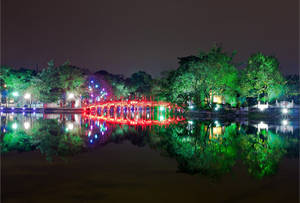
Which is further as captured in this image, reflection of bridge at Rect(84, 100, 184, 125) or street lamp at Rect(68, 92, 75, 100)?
street lamp at Rect(68, 92, 75, 100)

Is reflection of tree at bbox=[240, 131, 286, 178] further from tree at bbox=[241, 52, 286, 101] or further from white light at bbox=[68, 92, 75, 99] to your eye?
white light at bbox=[68, 92, 75, 99]

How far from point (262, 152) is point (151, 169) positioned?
18.1ft

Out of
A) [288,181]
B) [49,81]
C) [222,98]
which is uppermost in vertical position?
[49,81]

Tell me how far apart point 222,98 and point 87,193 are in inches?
1316

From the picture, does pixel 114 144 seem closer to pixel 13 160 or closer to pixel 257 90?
pixel 13 160

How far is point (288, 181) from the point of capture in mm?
9656

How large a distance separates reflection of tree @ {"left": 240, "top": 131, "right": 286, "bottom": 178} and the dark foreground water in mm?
33

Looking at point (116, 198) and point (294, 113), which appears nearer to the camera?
point (116, 198)

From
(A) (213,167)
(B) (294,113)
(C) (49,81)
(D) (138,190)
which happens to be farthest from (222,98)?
(D) (138,190)

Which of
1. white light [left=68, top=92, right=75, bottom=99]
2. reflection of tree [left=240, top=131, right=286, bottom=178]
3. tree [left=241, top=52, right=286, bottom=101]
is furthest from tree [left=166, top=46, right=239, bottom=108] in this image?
white light [left=68, top=92, right=75, bottom=99]

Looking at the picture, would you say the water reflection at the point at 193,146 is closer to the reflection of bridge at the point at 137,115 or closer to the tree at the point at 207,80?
the reflection of bridge at the point at 137,115

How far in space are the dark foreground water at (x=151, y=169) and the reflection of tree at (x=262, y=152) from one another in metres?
0.03

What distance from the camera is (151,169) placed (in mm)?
11297

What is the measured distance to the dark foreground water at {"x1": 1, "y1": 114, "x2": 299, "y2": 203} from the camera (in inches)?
323
